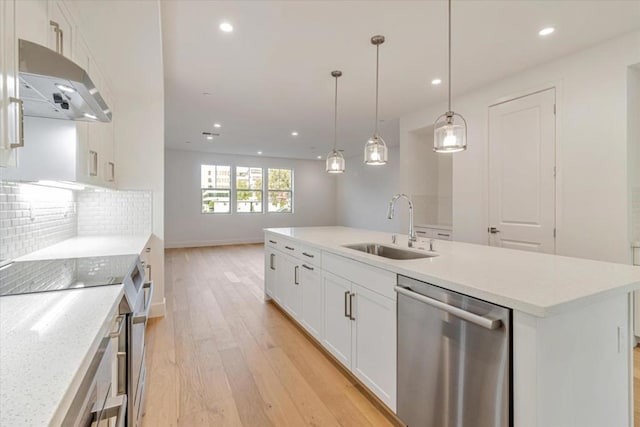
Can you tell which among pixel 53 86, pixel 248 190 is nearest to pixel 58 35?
pixel 53 86

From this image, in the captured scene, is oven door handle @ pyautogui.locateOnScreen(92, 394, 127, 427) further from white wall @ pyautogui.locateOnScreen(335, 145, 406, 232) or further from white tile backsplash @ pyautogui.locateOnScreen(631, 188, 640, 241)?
white wall @ pyautogui.locateOnScreen(335, 145, 406, 232)

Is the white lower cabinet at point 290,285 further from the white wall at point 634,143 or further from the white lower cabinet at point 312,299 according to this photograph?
the white wall at point 634,143

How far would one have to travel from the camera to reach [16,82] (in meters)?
1.06

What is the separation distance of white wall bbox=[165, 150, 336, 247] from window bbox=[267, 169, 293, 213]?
0.54ft

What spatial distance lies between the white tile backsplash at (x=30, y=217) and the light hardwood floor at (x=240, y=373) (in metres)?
1.18

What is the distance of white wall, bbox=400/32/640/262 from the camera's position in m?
2.71

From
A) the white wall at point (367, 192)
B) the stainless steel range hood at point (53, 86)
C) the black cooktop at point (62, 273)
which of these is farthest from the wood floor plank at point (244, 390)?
the white wall at point (367, 192)

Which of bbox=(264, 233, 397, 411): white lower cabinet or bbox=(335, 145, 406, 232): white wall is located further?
bbox=(335, 145, 406, 232): white wall

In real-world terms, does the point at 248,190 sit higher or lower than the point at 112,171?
higher

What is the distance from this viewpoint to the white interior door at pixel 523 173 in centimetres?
322

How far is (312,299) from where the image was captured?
2.64 m

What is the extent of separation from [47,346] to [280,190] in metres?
9.03

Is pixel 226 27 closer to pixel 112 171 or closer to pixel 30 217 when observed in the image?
pixel 112 171

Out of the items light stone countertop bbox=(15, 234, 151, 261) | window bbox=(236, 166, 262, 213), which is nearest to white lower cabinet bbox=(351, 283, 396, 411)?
light stone countertop bbox=(15, 234, 151, 261)
